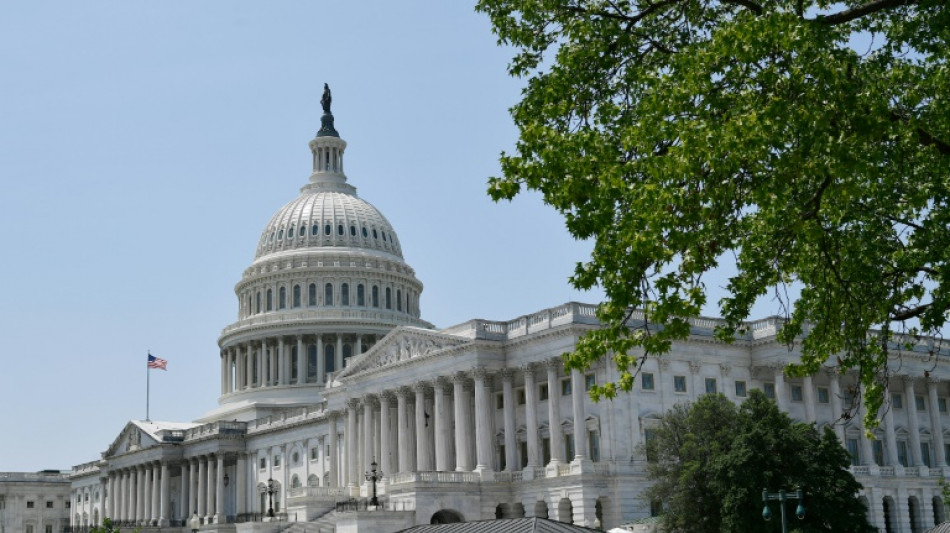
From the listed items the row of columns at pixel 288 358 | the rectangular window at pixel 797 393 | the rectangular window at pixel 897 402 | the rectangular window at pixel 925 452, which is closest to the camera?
the rectangular window at pixel 797 393

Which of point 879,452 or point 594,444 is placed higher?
point 594,444

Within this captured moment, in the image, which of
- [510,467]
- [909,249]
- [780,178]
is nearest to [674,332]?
[780,178]

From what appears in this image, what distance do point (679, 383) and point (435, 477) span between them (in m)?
17.6

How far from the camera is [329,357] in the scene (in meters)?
139

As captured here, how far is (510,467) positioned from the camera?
84.2 metres

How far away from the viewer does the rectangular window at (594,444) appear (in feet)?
262

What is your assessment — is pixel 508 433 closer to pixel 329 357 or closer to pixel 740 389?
pixel 740 389

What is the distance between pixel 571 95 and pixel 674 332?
566 centimetres

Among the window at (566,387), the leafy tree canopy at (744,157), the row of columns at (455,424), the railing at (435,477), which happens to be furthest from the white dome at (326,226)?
the leafy tree canopy at (744,157)

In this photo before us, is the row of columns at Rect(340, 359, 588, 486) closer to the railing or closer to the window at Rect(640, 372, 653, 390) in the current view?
the railing

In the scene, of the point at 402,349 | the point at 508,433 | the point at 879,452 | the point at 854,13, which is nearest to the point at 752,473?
the point at 508,433

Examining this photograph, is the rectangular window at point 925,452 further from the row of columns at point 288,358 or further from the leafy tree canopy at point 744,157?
the leafy tree canopy at point 744,157

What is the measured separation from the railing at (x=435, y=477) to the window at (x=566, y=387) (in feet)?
26.8

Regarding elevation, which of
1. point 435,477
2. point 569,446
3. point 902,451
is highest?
point 569,446
